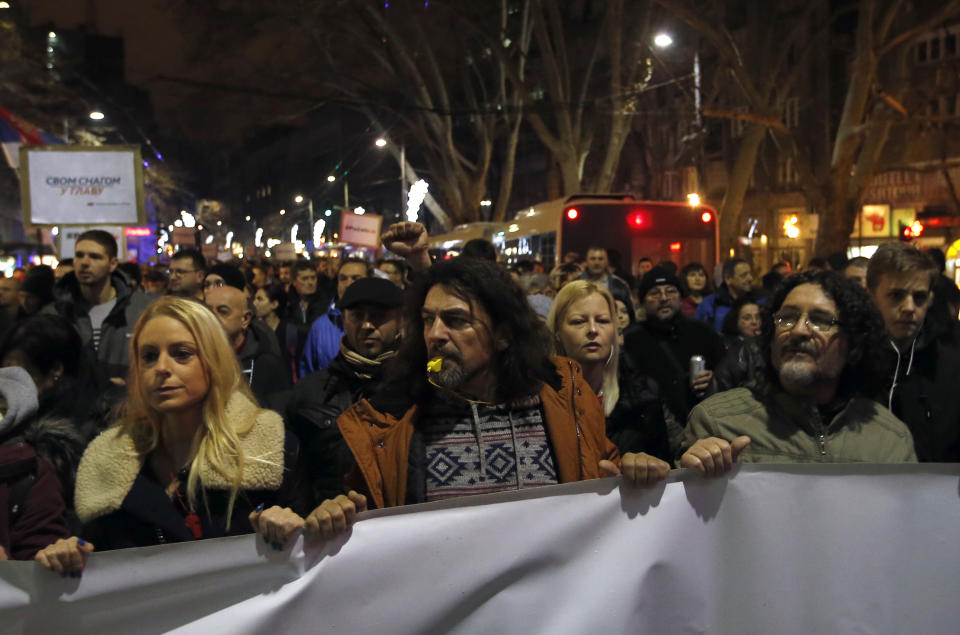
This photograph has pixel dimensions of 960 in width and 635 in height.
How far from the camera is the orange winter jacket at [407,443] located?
2.72m

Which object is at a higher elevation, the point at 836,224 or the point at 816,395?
the point at 836,224

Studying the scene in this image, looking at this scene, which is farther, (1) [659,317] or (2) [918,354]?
(1) [659,317]

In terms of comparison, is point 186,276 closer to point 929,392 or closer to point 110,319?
point 110,319

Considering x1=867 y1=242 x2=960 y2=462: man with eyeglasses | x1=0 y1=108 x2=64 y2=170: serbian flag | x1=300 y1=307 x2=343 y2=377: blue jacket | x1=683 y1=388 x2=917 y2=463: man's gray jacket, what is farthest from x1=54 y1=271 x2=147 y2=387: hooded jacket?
x1=0 y1=108 x2=64 y2=170: serbian flag

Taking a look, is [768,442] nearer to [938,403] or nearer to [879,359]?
[879,359]

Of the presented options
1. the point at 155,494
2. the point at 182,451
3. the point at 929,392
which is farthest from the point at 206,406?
the point at 929,392

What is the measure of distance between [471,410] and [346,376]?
1.24 metres

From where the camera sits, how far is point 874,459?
9.55 ft

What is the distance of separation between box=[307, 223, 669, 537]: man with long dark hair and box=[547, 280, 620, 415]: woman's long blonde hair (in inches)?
41.7

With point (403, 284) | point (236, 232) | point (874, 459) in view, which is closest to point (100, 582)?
point (874, 459)

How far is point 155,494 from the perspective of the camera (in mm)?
2693

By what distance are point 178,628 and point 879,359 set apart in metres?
2.30

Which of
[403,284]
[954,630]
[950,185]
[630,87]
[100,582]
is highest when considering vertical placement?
[630,87]

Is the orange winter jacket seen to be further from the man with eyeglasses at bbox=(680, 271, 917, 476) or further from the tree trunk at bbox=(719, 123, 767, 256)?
the tree trunk at bbox=(719, 123, 767, 256)
